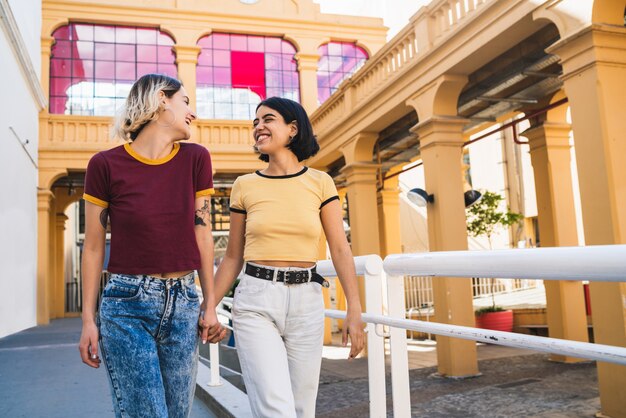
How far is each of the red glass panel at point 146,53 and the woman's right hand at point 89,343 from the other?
50.6ft

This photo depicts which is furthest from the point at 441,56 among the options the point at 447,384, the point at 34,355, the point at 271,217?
the point at 34,355

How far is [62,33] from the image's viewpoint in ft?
51.9

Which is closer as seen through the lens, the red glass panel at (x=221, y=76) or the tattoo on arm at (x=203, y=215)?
the tattoo on arm at (x=203, y=215)

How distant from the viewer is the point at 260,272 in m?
2.23

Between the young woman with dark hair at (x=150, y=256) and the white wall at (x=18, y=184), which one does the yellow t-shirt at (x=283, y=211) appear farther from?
the white wall at (x=18, y=184)

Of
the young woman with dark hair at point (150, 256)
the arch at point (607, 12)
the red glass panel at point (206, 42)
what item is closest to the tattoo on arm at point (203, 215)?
the young woman with dark hair at point (150, 256)

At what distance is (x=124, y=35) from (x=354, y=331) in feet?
52.1

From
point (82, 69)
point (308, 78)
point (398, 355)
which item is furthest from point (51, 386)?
point (308, 78)

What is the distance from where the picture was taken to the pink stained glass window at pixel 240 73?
1647 cm

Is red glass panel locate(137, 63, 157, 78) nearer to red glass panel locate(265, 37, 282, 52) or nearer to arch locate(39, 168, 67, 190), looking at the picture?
red glass panel locate(265, 37, 282, 52)

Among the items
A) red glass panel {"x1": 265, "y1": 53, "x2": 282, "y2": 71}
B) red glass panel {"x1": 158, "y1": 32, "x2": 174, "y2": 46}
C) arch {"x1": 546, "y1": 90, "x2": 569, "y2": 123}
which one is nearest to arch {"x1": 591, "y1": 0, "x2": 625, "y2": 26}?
arch {"x1": 546, "y1": 90, "x2": 569, "y2": 123}

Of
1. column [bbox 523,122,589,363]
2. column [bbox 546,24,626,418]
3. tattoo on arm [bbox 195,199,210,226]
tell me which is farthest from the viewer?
column [bbox 523,122,589,363]

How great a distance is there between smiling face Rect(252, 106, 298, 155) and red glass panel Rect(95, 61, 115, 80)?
14908mm

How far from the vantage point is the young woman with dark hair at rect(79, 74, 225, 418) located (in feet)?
6.37
